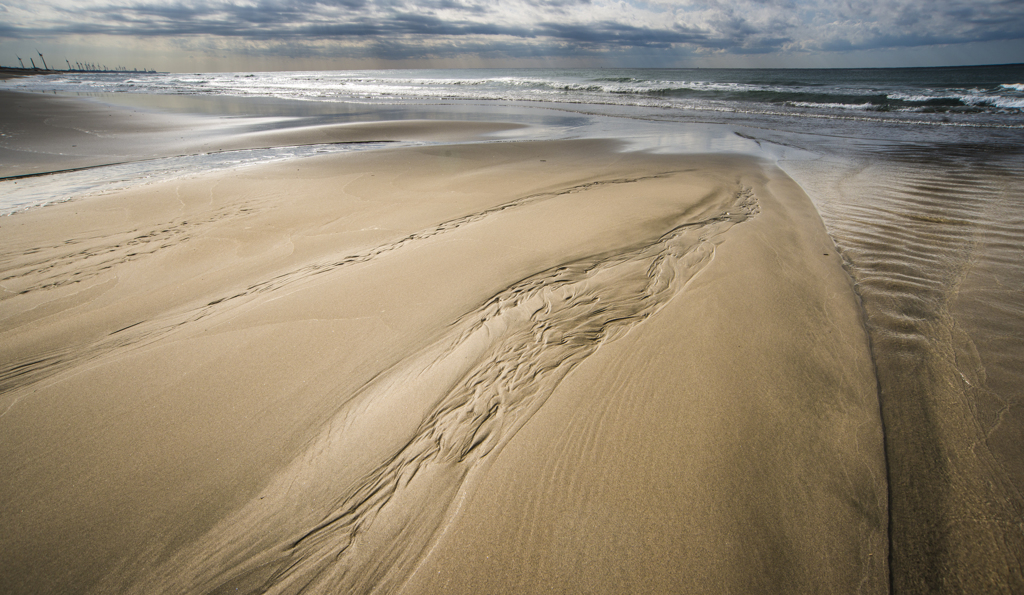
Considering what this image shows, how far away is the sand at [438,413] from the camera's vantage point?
5.87ft

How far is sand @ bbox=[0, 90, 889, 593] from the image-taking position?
1788mm

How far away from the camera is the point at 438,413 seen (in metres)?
2.47

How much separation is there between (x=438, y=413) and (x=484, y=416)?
288mm

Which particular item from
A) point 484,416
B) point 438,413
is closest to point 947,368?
point 484,416

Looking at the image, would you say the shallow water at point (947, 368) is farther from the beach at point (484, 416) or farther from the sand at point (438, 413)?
the sand at point (438, 413)

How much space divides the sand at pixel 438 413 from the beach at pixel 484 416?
0.05ft

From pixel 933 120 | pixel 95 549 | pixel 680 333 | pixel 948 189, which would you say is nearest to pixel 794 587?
pixel 680 333

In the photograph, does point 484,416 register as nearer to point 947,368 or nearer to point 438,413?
point 438,413

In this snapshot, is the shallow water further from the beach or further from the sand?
the sand

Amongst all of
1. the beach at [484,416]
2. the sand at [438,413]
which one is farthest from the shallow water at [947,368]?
the sand at [438,413]

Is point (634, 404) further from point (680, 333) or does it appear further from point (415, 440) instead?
point (415, 440)

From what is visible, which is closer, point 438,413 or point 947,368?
point 438,413

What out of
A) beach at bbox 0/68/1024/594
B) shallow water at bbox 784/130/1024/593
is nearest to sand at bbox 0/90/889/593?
beach at bbox 0/68/1024/594

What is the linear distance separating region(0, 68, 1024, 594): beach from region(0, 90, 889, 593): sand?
0.02m
